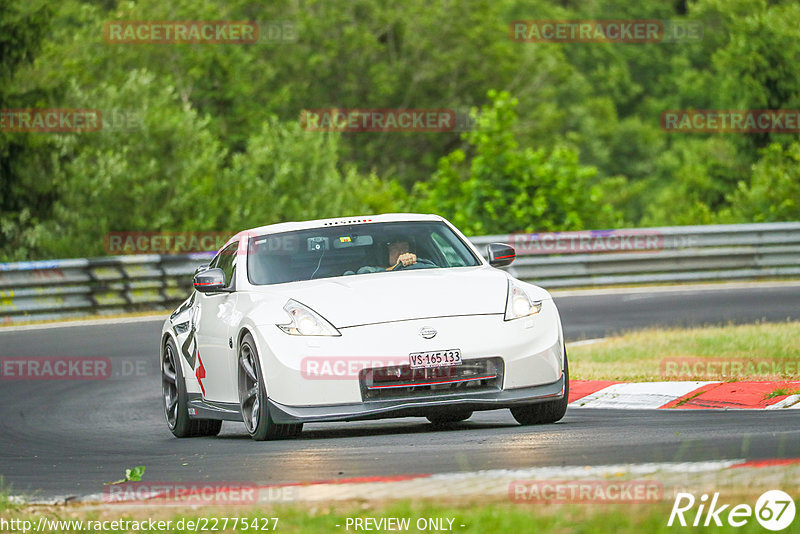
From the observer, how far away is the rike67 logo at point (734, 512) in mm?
5160

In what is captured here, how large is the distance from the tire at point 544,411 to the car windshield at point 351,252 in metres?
1.16

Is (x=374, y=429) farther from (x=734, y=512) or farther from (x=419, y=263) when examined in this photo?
(x=734, y=512)

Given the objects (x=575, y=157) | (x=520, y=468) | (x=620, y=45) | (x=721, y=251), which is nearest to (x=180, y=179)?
(x=575, y=157)

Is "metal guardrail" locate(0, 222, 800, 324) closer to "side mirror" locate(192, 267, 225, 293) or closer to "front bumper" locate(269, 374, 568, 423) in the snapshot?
"side mirror" locate(192, 267, 225, 293)

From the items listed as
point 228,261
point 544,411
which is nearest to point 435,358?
point 544,411

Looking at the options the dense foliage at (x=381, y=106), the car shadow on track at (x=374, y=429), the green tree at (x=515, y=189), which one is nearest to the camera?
the car shadow on track at (x=374, y=429)

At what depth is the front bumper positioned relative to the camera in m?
8.95

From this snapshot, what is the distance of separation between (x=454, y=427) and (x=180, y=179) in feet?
79.9

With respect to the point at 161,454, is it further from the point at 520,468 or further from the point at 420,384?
the point at 520,468

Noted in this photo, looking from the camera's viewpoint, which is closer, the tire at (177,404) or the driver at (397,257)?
the driver at (397,257)

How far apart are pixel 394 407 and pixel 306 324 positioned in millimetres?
757

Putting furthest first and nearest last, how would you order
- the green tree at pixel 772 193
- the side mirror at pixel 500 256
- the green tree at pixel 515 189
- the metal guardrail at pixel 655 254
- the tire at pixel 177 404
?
the green tree at pixel 772 193
the green tree at pixel 515 189
the metal guardrail at pixel 655 254
the tire at pixel 177 404
the side mirror at pixel 500 256

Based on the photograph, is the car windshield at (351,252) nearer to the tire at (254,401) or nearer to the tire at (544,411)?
the tire at (254,401)

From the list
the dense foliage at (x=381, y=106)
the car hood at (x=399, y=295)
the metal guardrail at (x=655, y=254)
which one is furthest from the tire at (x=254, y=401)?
the dense foliage at (x=381, y=106)
